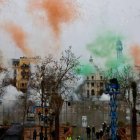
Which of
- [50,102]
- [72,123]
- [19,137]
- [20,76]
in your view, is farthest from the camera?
[20,76]

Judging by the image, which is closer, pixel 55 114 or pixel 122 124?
pixel 55 114

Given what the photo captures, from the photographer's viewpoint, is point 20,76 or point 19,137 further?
point 20,76

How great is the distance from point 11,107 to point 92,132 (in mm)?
15378

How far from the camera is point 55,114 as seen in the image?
50562mm

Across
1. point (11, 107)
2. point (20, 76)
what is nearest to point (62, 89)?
point (11, 107)

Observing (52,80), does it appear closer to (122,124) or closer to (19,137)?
(122,124)

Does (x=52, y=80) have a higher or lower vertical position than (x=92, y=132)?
higher

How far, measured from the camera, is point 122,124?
5953cm

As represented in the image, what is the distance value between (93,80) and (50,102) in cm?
8797

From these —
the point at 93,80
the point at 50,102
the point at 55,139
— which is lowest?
the point at 55,139

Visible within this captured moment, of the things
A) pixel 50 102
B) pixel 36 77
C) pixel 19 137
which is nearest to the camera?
pixel 19 137

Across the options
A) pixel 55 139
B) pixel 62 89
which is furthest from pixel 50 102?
pixel 55 139

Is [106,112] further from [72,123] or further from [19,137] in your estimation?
[19,137]

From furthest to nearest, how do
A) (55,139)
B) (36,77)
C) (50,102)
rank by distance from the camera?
(36,77), (50,102), (55,139)
